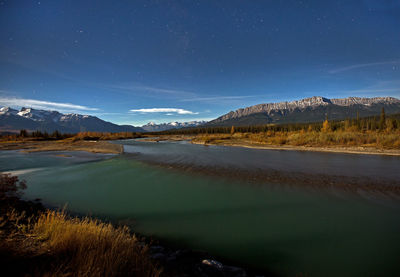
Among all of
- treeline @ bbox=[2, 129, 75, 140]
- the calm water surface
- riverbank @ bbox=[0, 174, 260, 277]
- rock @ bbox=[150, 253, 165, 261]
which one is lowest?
the calm water surface

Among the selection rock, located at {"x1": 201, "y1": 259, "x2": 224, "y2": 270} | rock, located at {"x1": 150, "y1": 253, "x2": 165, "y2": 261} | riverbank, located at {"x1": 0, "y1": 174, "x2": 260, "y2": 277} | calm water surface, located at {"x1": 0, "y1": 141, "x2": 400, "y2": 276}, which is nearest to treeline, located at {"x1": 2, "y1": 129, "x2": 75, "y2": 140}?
calm water surface, located at {"x1": 0, "y1": 141, "x2": 400, "y2": 276}

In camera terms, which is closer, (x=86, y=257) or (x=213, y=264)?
(x=86, y=257)

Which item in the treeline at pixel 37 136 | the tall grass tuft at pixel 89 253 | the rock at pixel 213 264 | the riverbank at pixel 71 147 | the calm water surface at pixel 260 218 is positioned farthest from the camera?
the treeline at pixel 37 136

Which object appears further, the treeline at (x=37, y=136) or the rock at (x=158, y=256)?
the treeline at (x=37, y=136)

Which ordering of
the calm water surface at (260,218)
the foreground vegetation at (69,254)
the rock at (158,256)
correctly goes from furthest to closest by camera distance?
Answer: the calm water surface at (260,218), the rock at (158,256), the foreground vegetation at (69,254)

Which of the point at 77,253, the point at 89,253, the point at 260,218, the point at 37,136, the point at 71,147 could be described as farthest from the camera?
the point at 37,136

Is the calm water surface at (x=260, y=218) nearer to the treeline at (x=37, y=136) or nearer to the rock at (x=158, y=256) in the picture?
the rock at (x=158, y=256)

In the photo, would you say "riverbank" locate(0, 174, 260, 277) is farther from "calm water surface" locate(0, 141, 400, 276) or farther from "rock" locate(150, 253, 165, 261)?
"calm water surface" locate(0, 141, 400, 276)

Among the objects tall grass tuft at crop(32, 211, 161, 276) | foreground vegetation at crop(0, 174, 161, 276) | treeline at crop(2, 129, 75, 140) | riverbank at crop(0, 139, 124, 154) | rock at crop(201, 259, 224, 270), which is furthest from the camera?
treeline at crop(2, 129, 75, 140)

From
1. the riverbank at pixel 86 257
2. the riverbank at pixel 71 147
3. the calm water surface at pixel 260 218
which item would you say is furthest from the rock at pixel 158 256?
the riverbank at pixel 71 147

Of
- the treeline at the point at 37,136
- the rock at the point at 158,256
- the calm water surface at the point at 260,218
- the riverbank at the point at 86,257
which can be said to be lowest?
the calm water surface at the point at 260,218

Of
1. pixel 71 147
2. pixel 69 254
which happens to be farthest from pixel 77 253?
pixel 71 147

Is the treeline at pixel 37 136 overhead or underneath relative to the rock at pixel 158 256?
overhead

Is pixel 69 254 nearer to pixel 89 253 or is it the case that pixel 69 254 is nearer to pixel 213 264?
pixel 89 253
